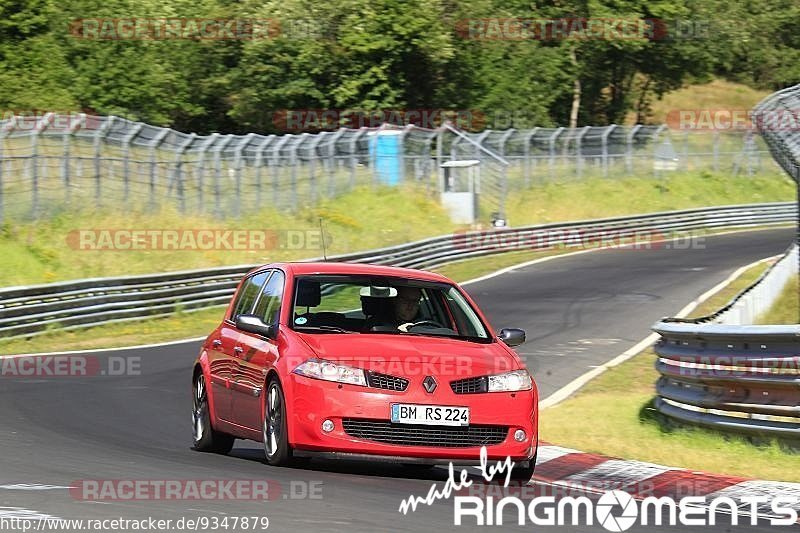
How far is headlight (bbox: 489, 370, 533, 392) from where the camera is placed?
9695 millimetres

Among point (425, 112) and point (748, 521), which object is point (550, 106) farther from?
point (748, 521)

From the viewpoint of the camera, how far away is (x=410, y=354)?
9664 millimetres

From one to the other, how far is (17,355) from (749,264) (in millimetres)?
20249

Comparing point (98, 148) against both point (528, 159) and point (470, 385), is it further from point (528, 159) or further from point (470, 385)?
point (470, 385)

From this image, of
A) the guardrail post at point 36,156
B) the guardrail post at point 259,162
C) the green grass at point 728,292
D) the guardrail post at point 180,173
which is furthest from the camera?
the guardrail post at point 259,162

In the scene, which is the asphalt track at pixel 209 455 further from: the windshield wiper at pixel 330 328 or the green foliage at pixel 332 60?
the green foliage at pixel 332 60

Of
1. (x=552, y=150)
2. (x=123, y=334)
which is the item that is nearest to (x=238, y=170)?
(x=123, y=334)

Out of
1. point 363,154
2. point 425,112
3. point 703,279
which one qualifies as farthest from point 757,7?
point 703,279

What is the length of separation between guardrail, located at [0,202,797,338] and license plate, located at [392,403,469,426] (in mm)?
15770

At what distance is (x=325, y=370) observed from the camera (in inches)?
373

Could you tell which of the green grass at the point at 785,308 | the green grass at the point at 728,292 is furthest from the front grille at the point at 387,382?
the green grass at the point at 728,292

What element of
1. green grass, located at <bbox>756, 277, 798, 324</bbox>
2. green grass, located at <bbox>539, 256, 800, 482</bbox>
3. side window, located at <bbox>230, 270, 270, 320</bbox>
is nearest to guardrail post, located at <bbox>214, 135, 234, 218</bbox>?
green grass, located at <bbox>756, 277, 798, 324</bbox>

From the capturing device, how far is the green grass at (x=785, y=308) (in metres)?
24.3

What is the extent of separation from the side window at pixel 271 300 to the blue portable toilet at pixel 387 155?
107 feet
